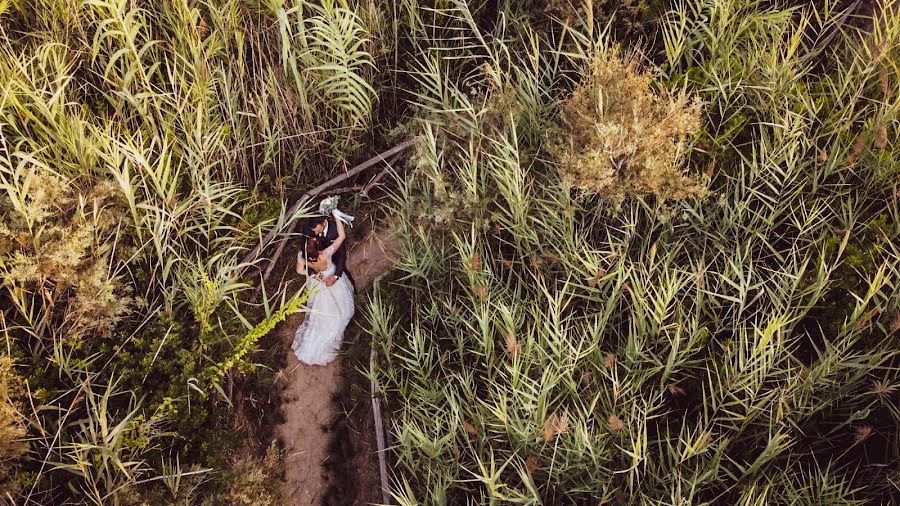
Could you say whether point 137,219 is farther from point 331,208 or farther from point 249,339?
point 331,208

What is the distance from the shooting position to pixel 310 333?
4.93 m

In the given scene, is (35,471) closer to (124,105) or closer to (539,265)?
(124,105)

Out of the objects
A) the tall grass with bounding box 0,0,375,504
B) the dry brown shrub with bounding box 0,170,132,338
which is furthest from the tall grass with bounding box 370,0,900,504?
the dry brown shrub with bounding box 0,170,132,338

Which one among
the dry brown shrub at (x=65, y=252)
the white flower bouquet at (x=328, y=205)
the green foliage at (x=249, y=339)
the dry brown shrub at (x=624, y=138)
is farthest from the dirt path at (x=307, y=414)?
the dry brown shrub at (x=624, y=138)

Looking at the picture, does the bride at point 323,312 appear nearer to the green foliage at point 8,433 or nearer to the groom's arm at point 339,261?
the groom's arm at point 339,261

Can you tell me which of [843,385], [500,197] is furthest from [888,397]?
[500,197]

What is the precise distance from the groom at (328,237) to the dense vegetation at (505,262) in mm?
336

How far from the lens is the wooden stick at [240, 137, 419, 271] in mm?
4598

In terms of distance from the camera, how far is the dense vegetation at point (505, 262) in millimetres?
3578

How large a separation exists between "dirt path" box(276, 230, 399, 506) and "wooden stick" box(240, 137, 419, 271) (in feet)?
1.74

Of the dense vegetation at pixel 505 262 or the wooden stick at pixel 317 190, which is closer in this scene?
the dense vegetation at pixel 505 262

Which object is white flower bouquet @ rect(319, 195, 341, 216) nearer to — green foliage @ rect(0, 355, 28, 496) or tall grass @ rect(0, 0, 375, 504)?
tall grass @ rect(0, 0, 375, 504)

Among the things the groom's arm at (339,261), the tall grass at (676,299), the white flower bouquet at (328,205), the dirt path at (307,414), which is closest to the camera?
the tall grass at (676,299)

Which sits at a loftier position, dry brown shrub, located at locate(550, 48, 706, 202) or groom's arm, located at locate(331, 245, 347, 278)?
dry brown shrub, located at locate(550, 48, 706, 202)
